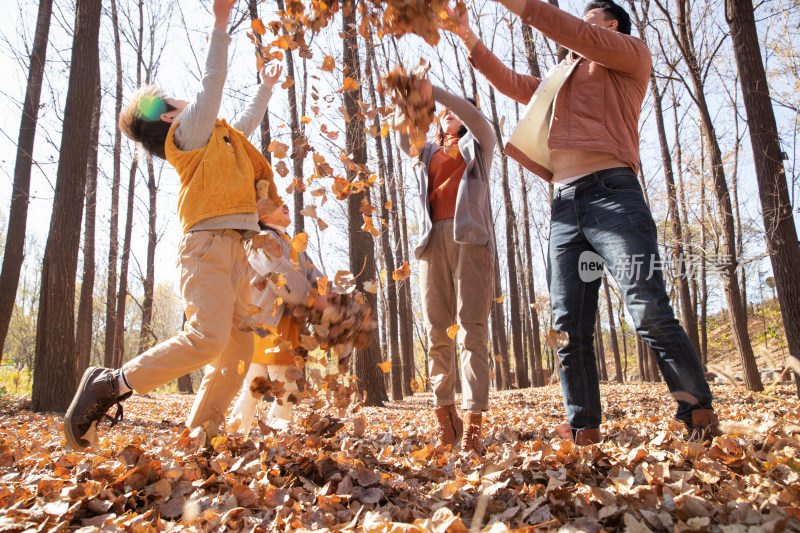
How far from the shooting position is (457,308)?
276 centimetres

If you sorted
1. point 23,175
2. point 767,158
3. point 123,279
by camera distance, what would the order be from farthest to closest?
point 123,279 → point 23,175 → point 767,158

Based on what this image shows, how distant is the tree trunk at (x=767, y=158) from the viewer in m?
4.82

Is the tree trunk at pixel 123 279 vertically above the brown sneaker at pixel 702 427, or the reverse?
the tree trunk at pixel 123 279

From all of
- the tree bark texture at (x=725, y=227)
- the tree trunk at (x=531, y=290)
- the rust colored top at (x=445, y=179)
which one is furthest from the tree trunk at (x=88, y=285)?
the tree trunk at (x=531, y=290)

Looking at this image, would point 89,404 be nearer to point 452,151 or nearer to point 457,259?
point 457,259

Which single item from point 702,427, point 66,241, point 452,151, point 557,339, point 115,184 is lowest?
point 702,427

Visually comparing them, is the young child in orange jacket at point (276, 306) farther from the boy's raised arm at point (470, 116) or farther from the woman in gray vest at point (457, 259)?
the boy's raised arm at point (470, 116)

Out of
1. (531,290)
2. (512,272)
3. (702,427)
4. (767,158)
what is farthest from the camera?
(531,290)

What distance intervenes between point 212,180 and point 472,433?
183cm

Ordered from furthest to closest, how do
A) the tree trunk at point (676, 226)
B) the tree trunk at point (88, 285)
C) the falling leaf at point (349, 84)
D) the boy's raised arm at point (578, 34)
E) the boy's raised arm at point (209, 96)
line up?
the tree trunk at point (676, 226) → the tree trunk at point (88, 285) → the falling leaf at point (349, 84) → the boy's raised arm at point (209, 96) → the boy's raised arm at point (578, 34)

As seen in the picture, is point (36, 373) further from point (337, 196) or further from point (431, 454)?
point (431, 454)

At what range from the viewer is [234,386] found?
2.54 meters

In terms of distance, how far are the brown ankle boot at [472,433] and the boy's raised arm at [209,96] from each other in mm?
1942

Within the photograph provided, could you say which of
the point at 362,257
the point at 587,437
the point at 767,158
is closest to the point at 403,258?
the point at 362,257
